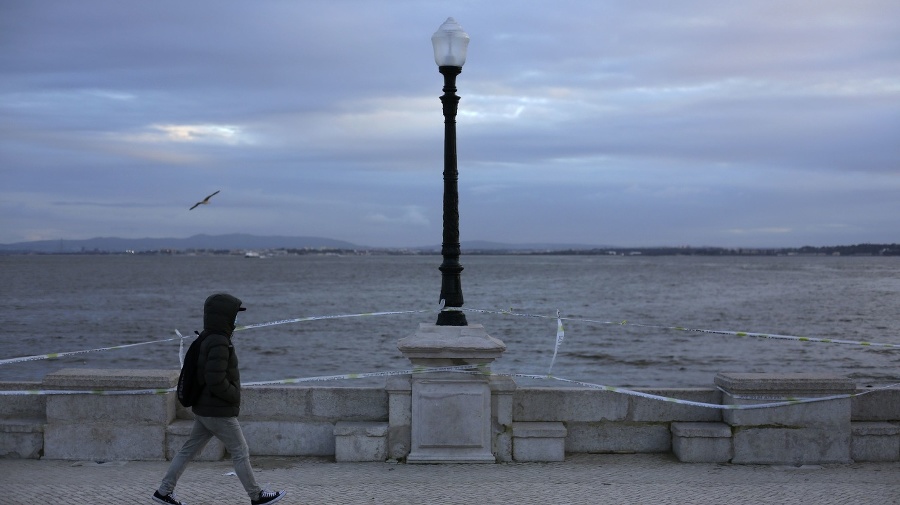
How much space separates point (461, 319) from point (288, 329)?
117 ft

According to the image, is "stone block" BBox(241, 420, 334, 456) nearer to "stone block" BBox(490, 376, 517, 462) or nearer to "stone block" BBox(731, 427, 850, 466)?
"stone block" BBox(490, 376, 517, 462)

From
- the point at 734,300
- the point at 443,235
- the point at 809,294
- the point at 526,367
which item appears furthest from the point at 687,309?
the point at 443,235

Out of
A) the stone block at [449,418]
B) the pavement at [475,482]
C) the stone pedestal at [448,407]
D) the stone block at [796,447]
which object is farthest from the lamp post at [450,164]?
the stone block at [796,447]

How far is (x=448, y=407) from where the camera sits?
772 centimetres

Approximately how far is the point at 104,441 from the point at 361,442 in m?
2.28

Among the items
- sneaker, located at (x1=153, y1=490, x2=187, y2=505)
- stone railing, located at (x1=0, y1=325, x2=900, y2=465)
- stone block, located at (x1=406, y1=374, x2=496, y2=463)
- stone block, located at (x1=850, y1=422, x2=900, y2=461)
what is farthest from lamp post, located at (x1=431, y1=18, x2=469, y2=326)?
stone block, located at (x1=850, y1=422, x2=900, y2=461)

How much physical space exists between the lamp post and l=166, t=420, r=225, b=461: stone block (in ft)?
7.66

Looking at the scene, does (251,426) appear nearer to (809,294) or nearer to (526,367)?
(526,367)

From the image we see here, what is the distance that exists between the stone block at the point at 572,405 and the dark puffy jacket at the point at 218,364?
292 centimetres

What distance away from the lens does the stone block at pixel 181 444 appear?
7859mm

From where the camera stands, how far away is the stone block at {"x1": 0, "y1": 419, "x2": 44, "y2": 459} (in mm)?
7854

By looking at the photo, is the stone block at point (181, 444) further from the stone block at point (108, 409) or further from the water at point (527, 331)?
the water at point (527, 331)

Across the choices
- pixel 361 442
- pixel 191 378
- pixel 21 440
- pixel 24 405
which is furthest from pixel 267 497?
pixel 24 405

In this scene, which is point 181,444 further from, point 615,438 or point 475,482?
point 615,438
